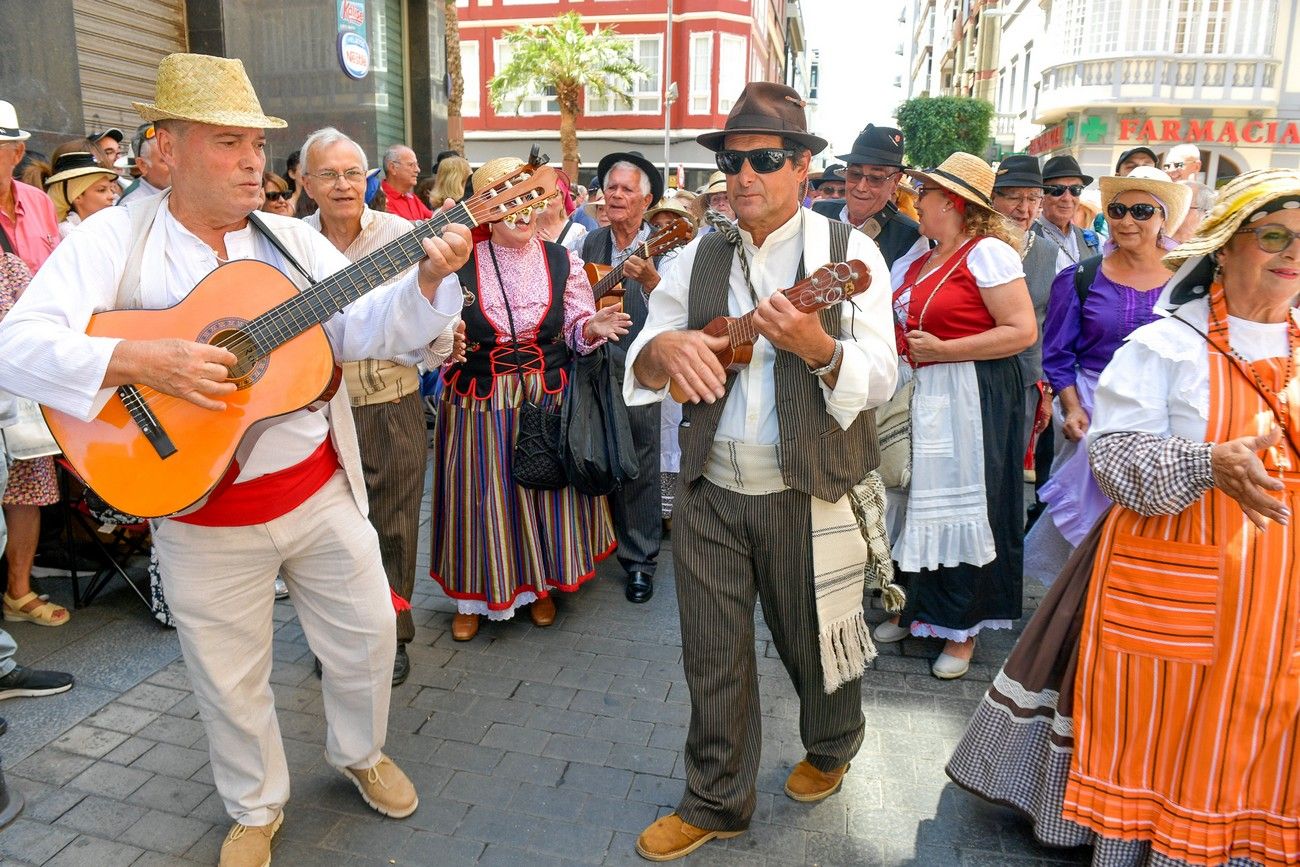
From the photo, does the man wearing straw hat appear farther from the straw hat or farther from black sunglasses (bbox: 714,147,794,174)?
black sunglasses (bbox: 714,147,794,174)

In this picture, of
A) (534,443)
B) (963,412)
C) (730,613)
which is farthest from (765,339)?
(534,443)

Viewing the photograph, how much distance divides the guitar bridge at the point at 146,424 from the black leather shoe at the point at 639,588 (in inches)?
113

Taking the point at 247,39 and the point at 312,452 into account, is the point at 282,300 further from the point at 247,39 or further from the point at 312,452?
the point at 247,39

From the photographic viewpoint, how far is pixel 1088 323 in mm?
4418

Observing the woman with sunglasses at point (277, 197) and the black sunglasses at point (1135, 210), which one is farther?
the woman with sunglasses at point (277, 197)

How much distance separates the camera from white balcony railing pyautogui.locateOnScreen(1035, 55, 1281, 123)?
97.7ft

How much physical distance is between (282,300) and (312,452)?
1.57 feet

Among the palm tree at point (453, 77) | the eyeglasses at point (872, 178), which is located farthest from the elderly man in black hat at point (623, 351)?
the palm tree at point (453, 77)

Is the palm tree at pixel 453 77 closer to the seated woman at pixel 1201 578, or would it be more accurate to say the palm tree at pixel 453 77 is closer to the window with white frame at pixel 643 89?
the seated woman at pixel 1201 578

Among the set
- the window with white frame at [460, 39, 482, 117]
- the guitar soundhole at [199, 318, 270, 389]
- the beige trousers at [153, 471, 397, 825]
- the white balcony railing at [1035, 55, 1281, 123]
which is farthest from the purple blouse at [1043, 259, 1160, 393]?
the window with white frame at [460, 39, 482, 117]

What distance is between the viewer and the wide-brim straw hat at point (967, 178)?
397cm

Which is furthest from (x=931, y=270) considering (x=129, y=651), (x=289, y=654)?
(x=129, y=651)

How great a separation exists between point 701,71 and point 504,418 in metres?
37.0

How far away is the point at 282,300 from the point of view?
2.75 metres
